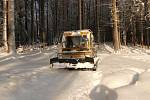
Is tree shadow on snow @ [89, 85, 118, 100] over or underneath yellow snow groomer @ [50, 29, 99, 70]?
underneath

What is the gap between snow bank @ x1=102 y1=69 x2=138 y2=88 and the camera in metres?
15.0

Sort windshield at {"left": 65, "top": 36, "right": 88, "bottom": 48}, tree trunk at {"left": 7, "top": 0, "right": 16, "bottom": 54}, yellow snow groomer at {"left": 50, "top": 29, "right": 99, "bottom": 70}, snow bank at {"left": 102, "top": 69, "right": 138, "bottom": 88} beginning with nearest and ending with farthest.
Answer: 1. snow bank at {"left": 102, "top": 69, "right": 138, "bottom": 88}
2. yellow snow groomer at {"left": 50, "top": 29, "right": 99, "bottom": 70}
3. windshield at {"left": 65, "top": 36, "right": 88, "bottom": 48}
4. tree trunk at {"left": 7, "top": 0, "right": 16, "bottom": 54}

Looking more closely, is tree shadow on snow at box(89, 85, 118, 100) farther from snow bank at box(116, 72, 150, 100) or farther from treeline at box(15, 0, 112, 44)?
treeline at box(15, 0, 112, 44)

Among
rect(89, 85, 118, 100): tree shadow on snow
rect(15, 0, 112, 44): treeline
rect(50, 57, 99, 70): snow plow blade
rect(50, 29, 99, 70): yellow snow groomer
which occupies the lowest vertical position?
rect(89, 85, 118, 100): tree shadow on snow

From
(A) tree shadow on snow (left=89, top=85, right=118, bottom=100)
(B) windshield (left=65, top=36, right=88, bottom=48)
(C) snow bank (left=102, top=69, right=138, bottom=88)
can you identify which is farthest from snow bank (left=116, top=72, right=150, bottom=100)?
(B) windshield (left=65, top=36, right=88, bottom=48)

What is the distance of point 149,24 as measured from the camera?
2285 inches

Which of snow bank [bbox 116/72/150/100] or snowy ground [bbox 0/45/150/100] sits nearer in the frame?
snow bank [bbox 116/72/150/100]

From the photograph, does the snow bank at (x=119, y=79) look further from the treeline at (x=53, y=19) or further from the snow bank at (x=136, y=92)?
the treeline at (x=53, y=19)

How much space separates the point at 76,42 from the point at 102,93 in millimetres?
7894

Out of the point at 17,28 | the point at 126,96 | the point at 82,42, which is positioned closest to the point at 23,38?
the point at 17,28

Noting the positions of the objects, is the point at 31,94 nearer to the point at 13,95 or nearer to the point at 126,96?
the point at 13,95

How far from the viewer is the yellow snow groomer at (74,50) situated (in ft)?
63.4

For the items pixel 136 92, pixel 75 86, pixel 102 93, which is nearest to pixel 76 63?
pixel 75 86

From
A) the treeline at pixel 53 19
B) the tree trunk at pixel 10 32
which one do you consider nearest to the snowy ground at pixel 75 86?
the tree trunk at pixel 10 32
